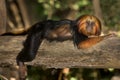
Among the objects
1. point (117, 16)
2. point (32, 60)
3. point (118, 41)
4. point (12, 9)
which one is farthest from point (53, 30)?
point (12, 9)

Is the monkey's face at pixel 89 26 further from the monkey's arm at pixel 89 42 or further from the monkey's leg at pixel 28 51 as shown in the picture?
the monkey's leg at pixel 28 51

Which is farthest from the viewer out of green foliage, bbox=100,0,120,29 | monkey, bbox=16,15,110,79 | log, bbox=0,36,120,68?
green foliage, bbox=100,0,120,29

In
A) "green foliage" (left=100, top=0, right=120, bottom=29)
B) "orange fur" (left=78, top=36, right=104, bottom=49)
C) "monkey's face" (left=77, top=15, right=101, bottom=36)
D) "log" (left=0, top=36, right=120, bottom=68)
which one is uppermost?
"monkey's face" (left=77, top=15, right=101, bottom=36)

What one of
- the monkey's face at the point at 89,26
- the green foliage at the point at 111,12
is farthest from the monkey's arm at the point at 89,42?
the green foliage at the point at 111,12

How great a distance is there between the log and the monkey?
7cm

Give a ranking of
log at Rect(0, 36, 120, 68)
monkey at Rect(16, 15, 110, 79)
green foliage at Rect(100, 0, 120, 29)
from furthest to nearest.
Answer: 1. green foliage at Rect(100, 0, 120, 29)
2. monkey at Rect(16, 15, 110, 79)
3. log at Rect(0, 36, 120, 68)

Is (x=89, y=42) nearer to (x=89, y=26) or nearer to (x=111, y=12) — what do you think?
(x=89, y=26)

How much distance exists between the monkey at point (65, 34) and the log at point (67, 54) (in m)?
0.07

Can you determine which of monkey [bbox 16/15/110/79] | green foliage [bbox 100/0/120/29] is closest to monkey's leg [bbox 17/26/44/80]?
monkey [bbox 16/15/110/79]

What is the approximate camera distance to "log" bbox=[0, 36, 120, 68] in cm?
495

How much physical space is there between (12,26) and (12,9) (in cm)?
98

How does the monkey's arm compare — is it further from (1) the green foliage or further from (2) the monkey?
(1) the green foliage

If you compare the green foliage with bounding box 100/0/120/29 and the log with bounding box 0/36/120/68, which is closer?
the log with bounding box 0/36/120/68

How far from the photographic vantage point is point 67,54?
5.10 m
